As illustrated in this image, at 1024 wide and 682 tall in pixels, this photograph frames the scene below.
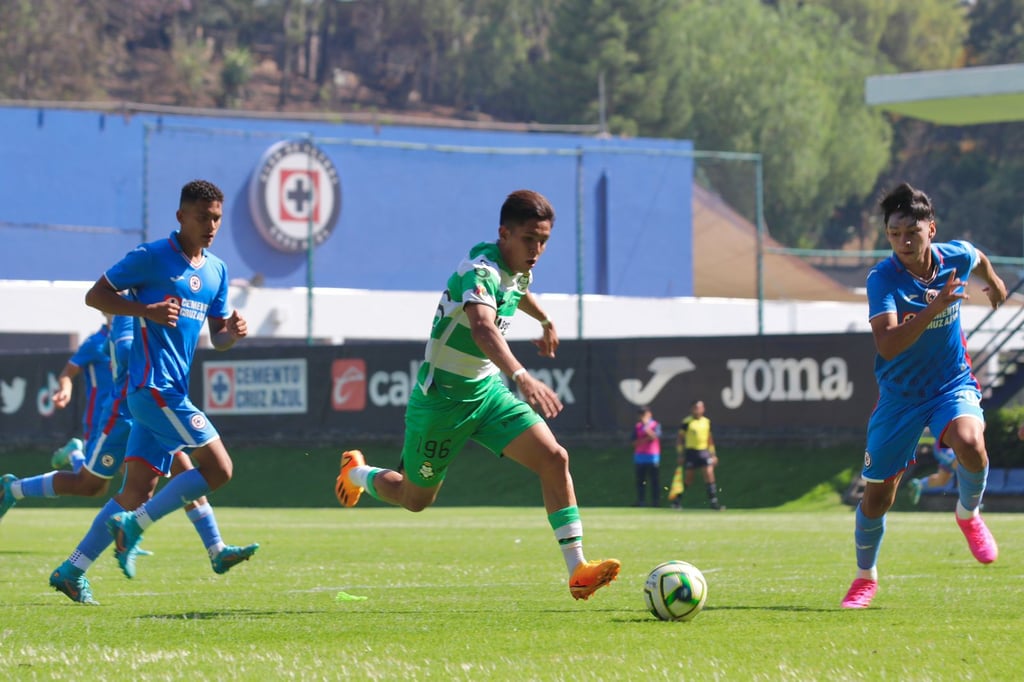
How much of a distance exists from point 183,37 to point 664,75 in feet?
110

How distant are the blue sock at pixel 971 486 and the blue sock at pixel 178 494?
4.31 meters

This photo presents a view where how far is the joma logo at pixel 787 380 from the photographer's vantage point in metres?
26.6

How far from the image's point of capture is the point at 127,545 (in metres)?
9.76

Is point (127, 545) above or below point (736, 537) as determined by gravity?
above

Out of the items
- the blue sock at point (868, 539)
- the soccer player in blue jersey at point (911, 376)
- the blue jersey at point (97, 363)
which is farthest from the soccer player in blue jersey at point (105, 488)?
the soccer player in blue jersey at point (911, 376)

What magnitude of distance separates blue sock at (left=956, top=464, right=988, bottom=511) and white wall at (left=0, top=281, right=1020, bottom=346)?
26082 mm

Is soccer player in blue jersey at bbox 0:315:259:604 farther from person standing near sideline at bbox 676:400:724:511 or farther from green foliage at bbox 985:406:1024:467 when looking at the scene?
green foliage at bbox 985:406:1024:467

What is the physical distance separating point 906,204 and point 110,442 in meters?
6.04

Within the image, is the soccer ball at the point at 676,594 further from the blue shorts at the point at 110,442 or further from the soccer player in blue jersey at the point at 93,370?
the soccer player in blue jersey at the point at 93,370

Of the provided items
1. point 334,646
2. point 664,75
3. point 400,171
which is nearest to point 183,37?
point 664,75

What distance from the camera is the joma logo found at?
26594 millimetres

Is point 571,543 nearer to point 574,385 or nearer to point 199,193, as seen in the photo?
point 199,193

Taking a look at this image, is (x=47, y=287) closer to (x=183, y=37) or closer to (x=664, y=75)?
(x=664, y=75)

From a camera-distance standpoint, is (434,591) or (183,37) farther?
(183,37)
